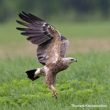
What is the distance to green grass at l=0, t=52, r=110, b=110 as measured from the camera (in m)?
8.15

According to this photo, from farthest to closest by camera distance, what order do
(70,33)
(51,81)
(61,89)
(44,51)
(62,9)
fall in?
(62,9) < (70,33) < (61,89) < (44,51) < (51,81)

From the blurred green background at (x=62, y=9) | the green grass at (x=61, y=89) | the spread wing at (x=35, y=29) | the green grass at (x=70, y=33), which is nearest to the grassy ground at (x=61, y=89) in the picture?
the green grass at (x=61, y=89)

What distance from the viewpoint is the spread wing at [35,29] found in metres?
8.57

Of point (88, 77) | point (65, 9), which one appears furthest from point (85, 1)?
point (88, 77)

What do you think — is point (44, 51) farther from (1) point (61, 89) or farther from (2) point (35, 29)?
(1) point (61, 89)

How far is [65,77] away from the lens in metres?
10.3

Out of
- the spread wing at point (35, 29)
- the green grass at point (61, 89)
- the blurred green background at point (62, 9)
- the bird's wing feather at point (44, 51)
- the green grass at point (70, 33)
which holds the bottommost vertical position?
the green grass at point (61, 89)

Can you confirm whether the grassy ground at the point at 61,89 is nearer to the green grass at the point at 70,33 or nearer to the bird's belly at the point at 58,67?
the bird's belly at the point at 58,67

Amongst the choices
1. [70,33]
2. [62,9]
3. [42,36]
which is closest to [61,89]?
[42,36]

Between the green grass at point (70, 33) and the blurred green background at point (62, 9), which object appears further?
the blurred green background at point (62, 9)

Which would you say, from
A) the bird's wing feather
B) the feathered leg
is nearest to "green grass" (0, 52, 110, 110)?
the feathered leg

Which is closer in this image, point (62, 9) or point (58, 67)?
point (58, 67)

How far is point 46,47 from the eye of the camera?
28.1ft

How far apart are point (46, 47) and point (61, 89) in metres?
0.84
